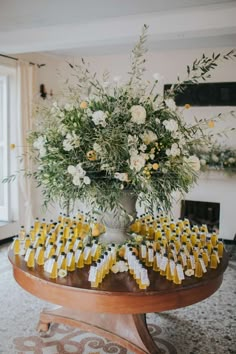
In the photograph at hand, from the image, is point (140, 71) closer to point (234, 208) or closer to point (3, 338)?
point (3, 338)

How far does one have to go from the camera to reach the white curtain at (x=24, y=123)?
4559mm

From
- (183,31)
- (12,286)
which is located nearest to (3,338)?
(12,286)

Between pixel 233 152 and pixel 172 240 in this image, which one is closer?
pixel 172 240

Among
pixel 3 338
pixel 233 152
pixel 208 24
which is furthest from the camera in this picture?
pixel 233 152

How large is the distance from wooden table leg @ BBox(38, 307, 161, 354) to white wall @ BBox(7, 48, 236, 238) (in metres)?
2.51

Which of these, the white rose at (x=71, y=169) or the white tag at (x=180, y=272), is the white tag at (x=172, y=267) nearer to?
the white tag at (x=180, y=272)

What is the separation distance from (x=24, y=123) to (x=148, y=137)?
10.2 ft

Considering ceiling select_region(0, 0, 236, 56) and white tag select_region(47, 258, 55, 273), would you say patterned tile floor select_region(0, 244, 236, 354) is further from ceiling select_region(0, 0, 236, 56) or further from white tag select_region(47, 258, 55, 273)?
ceiling select_region(0, 0, 236, 56)

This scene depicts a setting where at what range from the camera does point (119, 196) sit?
75.4 inches

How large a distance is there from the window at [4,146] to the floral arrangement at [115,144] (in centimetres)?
288

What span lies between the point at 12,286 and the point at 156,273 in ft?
6.48

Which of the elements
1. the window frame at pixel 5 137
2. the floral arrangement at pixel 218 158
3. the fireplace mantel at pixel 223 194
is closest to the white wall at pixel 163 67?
the fireplace mantel at pixel 223 194

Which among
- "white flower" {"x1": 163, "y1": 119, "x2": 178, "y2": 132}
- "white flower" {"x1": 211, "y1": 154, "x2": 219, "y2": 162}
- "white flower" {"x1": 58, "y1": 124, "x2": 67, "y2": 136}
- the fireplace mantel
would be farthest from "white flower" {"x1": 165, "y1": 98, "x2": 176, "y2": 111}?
the fireplace mantel

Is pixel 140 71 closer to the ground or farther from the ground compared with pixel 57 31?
closer to the ground
